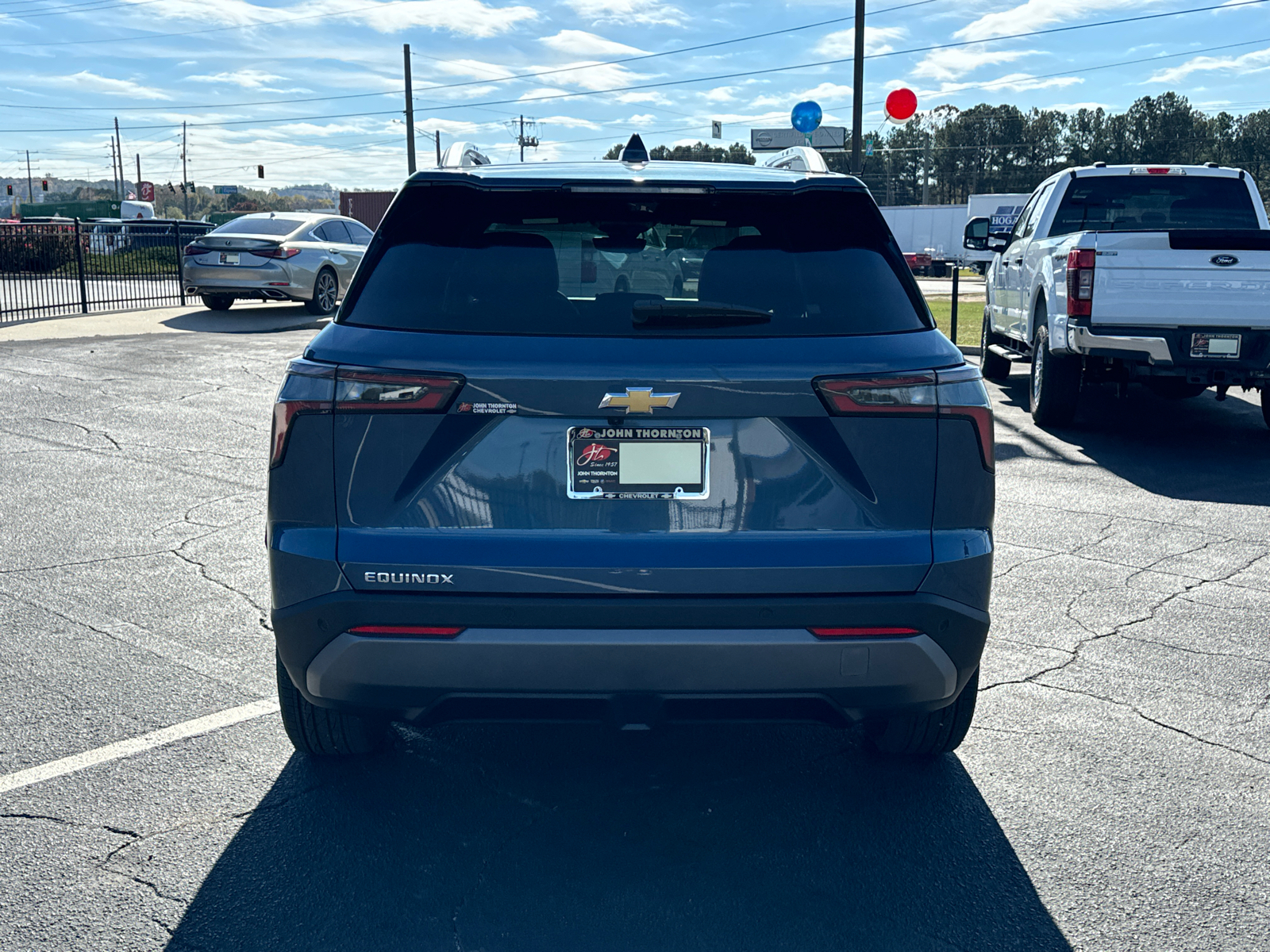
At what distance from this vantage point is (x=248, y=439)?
980cm

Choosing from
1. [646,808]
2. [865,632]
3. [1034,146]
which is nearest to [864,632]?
[865,632]

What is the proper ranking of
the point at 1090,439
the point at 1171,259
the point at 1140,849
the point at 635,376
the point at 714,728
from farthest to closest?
1. the point at 1090,439
2. the point at 1171,259
3. the point at 714,728
4. the point at 1140,849
5. the point at 635,376

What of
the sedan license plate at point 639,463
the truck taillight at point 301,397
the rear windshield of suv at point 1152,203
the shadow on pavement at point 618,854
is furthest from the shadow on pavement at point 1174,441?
the truck taillight at point 301,397

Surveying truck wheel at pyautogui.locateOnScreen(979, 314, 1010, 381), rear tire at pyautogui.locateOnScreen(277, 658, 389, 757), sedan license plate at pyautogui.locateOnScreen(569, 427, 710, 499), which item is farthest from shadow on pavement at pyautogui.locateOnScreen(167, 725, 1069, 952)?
truck wheel at pyautogui.locateOnScreen(979, 314, 1010, 381)

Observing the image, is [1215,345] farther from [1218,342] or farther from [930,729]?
[930,729]

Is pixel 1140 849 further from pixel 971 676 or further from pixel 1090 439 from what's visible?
pixel 1090 439

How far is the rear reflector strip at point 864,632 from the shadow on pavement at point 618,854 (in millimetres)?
670

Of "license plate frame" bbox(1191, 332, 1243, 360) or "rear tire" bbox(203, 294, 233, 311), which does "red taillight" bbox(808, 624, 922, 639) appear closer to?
"license plate frame" bbox(1191, 332, 1243, 360)

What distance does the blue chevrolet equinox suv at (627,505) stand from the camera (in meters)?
2.87

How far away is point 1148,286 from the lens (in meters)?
9.32

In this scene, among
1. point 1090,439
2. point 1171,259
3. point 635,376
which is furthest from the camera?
point 1090,439

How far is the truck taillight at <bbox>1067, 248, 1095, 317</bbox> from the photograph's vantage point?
944 centimetres

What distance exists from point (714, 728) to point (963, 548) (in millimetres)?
1427

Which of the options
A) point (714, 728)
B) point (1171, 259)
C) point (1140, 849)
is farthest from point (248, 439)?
point (1140, 849)
